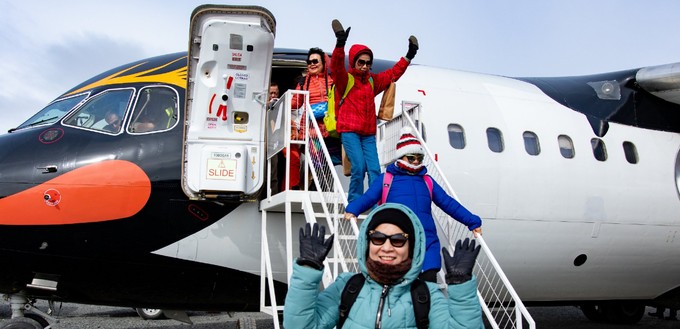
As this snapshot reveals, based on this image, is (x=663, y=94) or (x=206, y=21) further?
(x=663, y=94)

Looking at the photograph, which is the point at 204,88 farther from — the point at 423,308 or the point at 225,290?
the point at 423,308

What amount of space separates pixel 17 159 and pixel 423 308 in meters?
4.80

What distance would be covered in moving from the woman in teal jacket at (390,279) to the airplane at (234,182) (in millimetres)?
3466

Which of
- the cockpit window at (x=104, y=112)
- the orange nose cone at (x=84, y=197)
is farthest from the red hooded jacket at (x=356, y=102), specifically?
the cockpit window at (x=104, y=112)

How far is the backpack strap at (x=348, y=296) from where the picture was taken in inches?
111

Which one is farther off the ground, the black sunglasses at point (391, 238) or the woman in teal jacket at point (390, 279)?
the black sunglasses at point (391, 238)

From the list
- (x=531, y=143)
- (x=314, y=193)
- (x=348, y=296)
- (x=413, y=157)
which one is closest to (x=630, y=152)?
(x=531, y=143)

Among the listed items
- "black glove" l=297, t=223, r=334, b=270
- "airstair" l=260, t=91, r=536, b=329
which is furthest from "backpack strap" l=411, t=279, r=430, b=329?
"airstair" l=260, t=91, r=536, b=329

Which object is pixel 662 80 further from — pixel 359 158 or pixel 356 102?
pixel 359 158

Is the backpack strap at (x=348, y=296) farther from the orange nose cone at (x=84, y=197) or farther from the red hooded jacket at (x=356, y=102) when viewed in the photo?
the orange nose cone at (x=84, y=197)

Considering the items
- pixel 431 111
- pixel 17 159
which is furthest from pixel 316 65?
pixel 17 159

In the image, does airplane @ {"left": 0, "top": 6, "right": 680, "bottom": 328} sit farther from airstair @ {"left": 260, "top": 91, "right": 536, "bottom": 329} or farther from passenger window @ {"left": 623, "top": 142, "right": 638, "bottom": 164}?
airstair @ {"left": 260, "top": 91, "right": 536, "bottom": 329}

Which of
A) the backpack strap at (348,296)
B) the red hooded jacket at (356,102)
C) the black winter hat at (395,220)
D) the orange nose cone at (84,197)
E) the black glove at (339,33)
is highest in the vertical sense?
the black glove at (339,33)

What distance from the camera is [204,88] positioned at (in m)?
6.17
